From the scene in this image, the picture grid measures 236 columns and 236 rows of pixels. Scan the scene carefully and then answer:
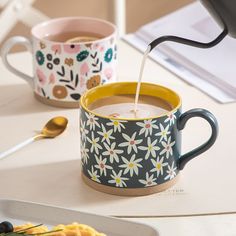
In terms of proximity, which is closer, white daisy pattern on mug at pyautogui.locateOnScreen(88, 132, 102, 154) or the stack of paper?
white daisy pattern on mug at pyautogui.locateOnScreen(88, 132, 102, 154)

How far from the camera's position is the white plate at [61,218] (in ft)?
2.03

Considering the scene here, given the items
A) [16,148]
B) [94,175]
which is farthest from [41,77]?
[94,175]

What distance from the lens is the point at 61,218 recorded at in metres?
0.65

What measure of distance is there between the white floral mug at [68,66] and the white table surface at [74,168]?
21 mm

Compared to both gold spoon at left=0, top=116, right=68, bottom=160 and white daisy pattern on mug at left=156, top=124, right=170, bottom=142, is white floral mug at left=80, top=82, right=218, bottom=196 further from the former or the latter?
gold spoon at left=0, top=116, right=68, bottom=160

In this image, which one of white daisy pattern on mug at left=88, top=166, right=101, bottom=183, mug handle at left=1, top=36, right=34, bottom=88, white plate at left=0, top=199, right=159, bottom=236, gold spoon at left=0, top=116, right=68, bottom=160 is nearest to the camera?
white plate at left=0, top=199, right=159, bottom=236

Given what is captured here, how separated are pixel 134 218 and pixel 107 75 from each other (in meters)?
0.29

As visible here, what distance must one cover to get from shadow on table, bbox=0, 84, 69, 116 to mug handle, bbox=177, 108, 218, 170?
0.26 metres

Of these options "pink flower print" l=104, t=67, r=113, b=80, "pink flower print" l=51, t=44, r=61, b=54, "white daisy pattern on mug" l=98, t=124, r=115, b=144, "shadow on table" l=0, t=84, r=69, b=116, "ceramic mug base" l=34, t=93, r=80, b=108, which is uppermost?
"white daisy pattern on mug" l=98, t=124, r=115, b=144

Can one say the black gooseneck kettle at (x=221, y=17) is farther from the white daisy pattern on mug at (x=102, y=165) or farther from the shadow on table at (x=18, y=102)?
the shadow on table at (x=18, y=102)

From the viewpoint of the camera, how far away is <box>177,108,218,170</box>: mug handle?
2.31 ft

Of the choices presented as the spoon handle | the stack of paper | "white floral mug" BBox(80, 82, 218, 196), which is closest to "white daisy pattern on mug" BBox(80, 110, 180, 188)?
"white floral mug" BBox(80, 82, 218, 196)

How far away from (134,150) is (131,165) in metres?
0.02

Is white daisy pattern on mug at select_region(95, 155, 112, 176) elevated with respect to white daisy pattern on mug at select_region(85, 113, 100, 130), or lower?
lower
